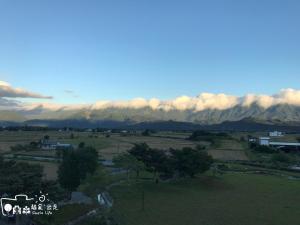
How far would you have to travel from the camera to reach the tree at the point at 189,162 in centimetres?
6294

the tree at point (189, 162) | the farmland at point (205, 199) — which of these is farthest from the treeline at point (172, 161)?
the farmland at point (205, 199)

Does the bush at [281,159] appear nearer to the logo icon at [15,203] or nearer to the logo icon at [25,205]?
→ the logo icon at [25,205]

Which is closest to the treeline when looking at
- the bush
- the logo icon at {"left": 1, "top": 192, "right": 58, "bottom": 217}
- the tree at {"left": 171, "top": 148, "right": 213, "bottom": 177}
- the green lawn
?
the tree at {"left": 171, "top": 148, "right": 213, "bottom": 177}

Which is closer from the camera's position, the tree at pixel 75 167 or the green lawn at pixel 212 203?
the green lawn at pixel 212 203

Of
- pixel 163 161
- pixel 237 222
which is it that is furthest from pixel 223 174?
pixel 237 222

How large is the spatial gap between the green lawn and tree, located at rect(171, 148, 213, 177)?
1662 millimetres

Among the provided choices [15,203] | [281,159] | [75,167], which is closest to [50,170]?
[75,167]

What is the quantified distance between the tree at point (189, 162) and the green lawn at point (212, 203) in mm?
1662

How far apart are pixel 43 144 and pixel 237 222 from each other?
3698 inches

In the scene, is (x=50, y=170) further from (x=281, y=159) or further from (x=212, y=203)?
(x=281, y=159)

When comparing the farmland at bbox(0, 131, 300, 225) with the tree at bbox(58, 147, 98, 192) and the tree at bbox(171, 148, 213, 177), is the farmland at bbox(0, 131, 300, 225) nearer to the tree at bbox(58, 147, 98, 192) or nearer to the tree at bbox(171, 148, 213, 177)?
the tree at bbox(171, 148, 213, 177)

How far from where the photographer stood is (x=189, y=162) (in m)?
62.8

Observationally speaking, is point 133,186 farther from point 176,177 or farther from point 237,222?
point 237,222

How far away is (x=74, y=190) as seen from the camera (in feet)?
165
